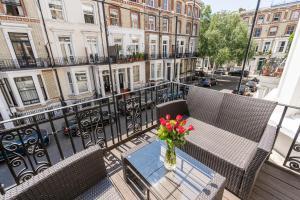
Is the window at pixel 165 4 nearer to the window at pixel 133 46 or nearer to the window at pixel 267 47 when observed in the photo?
the window at pixel 133 46

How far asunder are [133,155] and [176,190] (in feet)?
2.02

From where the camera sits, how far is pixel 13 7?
6441mm

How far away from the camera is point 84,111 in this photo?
1952 mm

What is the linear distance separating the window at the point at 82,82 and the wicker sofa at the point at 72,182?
28.4 ft

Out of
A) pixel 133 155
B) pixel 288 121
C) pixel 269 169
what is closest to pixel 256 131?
pixel 269 169

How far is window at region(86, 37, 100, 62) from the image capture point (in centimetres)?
881

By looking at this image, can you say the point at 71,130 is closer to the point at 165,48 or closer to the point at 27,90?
the point at 27,90

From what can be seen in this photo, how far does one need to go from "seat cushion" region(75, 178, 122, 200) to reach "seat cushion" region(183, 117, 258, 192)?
1154 mm

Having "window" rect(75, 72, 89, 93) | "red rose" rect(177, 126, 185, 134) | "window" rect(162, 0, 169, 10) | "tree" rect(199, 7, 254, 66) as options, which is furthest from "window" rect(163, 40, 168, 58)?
"red rose" rect(177, 126, 185, 134)

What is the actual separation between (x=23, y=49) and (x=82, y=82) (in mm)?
3281

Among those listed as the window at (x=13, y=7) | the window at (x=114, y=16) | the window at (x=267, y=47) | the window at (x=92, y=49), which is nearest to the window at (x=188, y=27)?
the window at (x=114, y=16)

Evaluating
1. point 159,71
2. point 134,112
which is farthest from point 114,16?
point 134,112

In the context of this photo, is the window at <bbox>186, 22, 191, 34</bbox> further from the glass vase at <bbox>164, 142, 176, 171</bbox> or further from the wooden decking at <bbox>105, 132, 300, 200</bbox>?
the glass vase at <bbox>164, 142, 176, 171</bbox>

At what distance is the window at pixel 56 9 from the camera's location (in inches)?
283
